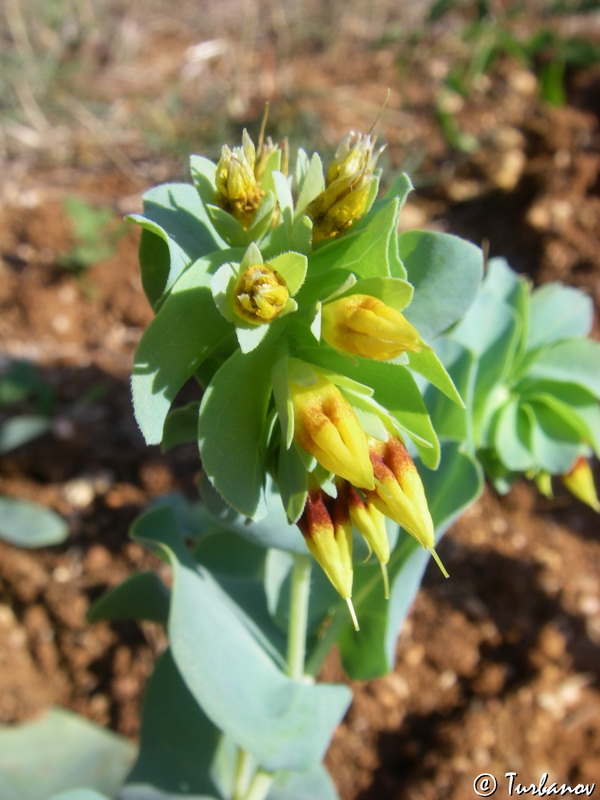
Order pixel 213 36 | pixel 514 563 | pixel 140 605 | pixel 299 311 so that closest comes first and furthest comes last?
1. pixel 299 311
2. pixel 140 605
3. pixel 514 563
4. pixel 213 36

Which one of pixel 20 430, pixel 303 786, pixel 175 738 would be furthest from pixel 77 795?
pixel 20 430

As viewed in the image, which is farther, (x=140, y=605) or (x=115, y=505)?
(x=115, y=505)

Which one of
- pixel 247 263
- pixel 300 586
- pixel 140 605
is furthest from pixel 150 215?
pixel 140 605

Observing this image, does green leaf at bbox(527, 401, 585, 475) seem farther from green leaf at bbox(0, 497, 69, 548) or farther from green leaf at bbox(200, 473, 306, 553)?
green leaf at bbox(0, 497, 69, 548)

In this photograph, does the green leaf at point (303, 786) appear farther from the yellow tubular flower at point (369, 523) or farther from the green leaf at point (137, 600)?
the yellow tubular flower at point (369, 523)

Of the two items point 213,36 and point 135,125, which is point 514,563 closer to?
point 135,125

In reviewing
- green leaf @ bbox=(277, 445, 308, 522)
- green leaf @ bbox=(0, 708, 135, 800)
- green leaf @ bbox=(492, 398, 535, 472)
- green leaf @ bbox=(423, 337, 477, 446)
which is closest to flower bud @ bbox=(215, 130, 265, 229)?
green leaf @ bbox=(277, 445, 308, 522)
